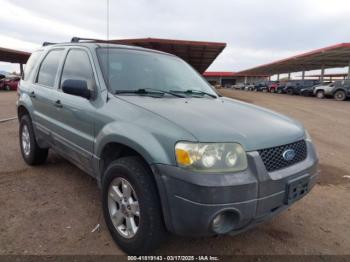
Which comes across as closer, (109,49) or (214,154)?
(214,154)

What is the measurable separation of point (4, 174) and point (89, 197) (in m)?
1.59

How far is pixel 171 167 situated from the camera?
208cm

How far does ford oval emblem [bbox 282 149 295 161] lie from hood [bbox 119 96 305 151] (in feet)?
0.25

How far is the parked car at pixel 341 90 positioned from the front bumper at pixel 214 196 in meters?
25.6

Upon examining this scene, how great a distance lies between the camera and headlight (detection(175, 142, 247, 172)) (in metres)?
2.06

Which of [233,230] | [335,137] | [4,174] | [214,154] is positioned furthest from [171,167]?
[335,137]

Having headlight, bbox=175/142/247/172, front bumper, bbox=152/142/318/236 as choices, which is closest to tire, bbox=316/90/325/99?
front bumper, bbox=152/142/318/236

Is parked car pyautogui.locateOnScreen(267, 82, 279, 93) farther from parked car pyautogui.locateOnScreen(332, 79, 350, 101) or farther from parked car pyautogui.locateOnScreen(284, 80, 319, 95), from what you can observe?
parked car pyautogui.locateOnScreen(332, 79, 350, 101)

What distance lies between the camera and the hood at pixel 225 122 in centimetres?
219

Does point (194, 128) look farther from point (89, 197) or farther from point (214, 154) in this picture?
point (89, 197)

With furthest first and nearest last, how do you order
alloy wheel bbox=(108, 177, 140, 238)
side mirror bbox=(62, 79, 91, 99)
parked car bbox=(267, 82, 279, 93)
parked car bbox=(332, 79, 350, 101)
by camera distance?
parked car bbox=(267, 82, 279, 93)
parked car bbox=(332, 79, 350, 101)
side mirror bbox=(62, 79, 91, 99)
alloy wheel bbox=(108, 177, 140, 238)

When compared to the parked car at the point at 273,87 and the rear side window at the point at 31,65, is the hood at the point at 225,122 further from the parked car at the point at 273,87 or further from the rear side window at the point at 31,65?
the parked car at the point at 273,87

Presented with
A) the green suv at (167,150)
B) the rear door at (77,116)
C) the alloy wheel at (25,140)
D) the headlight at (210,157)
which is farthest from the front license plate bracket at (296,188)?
the alloy wheel at (25,140)

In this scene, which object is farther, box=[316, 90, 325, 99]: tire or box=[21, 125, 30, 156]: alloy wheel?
box=[316, 90, 325, 99]: tire
